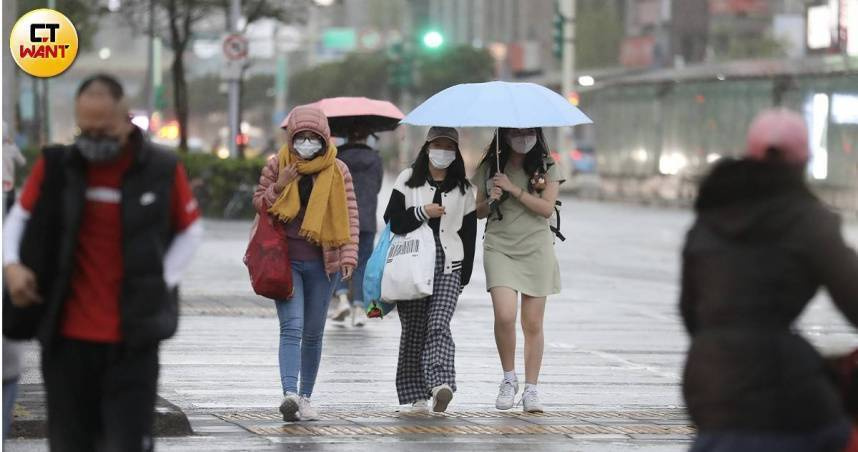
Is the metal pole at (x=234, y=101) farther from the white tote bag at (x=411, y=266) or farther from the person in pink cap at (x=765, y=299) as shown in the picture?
the person in pink cap at (x=765, y=299)

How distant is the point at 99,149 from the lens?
6199mm

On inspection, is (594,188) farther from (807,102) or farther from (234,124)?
(234,124)

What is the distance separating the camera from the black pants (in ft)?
20.3

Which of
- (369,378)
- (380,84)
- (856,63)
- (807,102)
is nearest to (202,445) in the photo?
(369,378)

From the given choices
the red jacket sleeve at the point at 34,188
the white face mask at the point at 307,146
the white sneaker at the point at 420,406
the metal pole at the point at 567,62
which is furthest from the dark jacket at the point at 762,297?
the metal pole at the point at 567,62

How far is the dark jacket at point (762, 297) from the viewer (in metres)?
5.46

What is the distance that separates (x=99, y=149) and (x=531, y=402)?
5.07 meters

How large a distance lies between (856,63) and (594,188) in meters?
11.9

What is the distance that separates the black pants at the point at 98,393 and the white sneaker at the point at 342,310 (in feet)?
33.5

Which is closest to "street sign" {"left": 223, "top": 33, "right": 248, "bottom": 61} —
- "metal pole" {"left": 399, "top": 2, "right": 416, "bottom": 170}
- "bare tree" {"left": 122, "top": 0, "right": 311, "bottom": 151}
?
"bare tree" {"left": 122, "top": 0, "right": 311, "bottom": 151}

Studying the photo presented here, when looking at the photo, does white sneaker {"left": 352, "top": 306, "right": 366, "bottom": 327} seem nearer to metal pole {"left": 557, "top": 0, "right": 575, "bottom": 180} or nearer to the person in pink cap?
the person in pink cap

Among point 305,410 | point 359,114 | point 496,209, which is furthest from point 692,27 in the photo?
point 305,410

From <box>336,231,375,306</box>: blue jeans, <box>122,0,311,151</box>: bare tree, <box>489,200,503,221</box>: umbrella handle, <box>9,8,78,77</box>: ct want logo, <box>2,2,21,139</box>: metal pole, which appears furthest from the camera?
<box>122,0,311,151</box>: bare tree

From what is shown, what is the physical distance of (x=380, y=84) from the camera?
10869 cm
